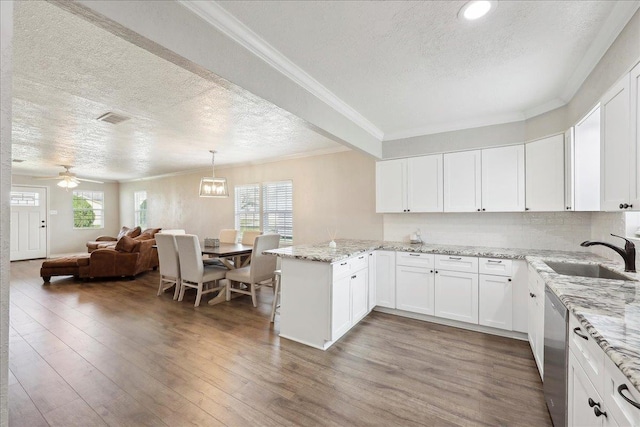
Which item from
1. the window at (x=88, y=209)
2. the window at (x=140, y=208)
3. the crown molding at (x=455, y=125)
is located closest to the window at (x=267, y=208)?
the crown molding at (x=455, y=125)

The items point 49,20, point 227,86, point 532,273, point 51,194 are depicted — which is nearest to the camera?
point 49,20

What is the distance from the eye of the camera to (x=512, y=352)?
262cm

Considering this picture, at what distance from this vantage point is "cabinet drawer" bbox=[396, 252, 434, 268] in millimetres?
3279

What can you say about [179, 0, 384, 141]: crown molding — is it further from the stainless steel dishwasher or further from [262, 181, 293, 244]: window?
[262, 181, 293, 244]: window

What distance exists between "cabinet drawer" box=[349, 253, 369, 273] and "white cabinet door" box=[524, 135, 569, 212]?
1885mm

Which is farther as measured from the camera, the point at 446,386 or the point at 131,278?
Result: the point at 131,278

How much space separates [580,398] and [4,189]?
2.33 metres

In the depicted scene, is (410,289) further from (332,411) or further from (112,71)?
(112,71)

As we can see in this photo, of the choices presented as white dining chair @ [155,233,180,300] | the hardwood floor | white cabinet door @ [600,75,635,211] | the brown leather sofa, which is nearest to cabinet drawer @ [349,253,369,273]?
the hardwood floor

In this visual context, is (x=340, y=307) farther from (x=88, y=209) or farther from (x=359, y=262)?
(x=88, y=209)

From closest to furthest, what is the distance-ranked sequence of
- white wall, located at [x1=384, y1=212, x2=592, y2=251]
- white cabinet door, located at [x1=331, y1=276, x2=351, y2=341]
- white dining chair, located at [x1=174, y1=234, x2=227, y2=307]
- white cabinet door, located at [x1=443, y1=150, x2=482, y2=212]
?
white cabinet door, located at [x1=331, y1=276, x2=351, y2=341] < white wall, located at [x1=384, y1=212, x2=592, y2=251] < white cabinet door, located at [x1=443, y1=150, x2=482, y2=212] < white dining chair, located at [x1=174, y1=234, x2=227, y2=307]

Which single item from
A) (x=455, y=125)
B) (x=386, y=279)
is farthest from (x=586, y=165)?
(x=386, y=279)

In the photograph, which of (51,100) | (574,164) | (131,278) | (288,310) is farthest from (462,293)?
(131,278)

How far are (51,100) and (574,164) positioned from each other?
5185 millimetres
